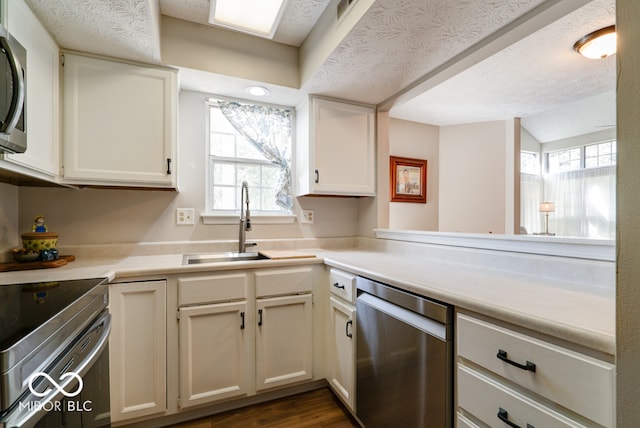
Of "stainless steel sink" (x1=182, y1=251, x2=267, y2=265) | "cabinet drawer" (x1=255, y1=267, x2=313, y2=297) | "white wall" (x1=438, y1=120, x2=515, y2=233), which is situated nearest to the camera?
"cabinet drawer" (x1=255, y1=267, x2=313, y2=297)

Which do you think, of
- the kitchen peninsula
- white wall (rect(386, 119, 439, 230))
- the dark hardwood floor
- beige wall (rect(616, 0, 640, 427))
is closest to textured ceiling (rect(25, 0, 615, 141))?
white wall (rect(386, 119, 439, 230))

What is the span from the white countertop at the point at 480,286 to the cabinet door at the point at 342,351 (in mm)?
255

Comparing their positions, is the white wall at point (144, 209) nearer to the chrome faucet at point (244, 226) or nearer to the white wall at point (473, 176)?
the chrome faucet at point (244, 226)

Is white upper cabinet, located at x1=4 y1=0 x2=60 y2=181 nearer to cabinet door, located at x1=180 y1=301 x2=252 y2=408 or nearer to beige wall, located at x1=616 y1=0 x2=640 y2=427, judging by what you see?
cabinet door, located at x1=180 y1=301 x2=252 y2=408

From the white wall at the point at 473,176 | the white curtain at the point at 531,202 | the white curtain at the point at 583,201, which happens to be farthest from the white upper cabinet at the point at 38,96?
the white curtain at the point at 583,201

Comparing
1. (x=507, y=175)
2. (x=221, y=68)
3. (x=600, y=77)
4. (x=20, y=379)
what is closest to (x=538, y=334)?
(x=20, y=379)

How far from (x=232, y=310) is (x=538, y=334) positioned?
1380mm

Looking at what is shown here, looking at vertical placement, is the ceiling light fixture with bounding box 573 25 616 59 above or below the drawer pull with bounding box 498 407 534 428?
above

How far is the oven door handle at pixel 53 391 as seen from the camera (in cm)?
59

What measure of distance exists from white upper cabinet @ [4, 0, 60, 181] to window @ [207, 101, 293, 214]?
0.90 m

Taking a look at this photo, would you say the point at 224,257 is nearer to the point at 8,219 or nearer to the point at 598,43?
the point at 8,219

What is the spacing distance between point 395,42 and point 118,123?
162 centimetres

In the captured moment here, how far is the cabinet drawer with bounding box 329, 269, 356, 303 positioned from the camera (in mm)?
1520

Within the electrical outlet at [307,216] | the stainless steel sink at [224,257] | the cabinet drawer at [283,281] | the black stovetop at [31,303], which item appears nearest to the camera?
the black stovetop at [31,303]
